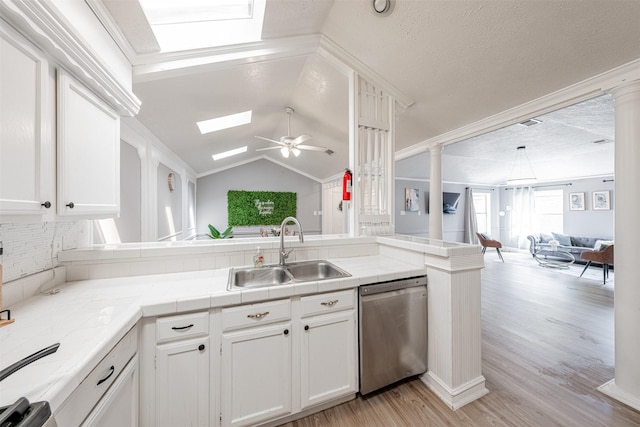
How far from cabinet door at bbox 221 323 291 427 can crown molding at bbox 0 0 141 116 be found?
147 centimetres

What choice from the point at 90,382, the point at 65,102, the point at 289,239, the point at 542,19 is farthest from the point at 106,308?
the point at 542,19

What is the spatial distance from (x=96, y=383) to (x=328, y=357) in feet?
3.75

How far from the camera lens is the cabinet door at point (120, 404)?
0.86 meters

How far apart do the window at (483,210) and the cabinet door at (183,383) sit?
30.2 ft

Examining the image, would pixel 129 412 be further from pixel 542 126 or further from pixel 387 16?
pixel 542 126

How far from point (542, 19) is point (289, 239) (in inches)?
91.9

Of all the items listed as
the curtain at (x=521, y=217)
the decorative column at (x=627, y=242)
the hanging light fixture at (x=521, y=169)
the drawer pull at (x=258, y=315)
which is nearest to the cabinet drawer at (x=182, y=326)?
the drawer pull at (x=258, y=315)

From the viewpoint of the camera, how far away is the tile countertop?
0.68 meters

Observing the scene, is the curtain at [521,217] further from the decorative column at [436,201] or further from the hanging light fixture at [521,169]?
the decorative column at [436,201]

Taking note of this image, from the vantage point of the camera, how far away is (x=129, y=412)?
3.53 feet

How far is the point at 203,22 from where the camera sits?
195cm

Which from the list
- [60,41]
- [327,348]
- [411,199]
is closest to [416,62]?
[60,41]

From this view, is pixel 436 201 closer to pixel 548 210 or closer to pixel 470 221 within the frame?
pixel 470 221

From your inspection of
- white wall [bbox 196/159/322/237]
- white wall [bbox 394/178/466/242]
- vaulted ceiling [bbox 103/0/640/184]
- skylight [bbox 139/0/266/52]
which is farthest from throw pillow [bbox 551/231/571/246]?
skylight [bbox 139/0/266/52]
